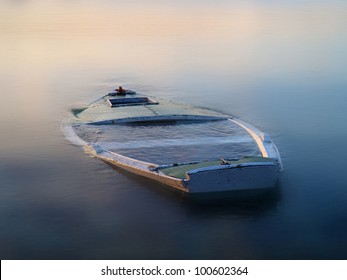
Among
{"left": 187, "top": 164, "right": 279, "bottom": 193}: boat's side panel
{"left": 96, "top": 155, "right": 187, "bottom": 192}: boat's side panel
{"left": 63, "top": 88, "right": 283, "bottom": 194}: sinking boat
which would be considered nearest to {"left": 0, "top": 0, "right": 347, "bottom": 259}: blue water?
{"left": 96, "top": 155, "right": 187, "bottom": 192}: boat's side panel

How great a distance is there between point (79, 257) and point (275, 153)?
17.7 meters

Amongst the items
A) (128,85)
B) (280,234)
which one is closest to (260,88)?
(128,85)

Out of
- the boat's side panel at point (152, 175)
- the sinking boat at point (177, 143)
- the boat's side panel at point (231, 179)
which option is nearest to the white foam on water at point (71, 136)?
the sinking boat at point (177, 143)

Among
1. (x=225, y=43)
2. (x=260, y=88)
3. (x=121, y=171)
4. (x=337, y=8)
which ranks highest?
(x=337, y=8)

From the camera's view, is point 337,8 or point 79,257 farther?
point 337,8

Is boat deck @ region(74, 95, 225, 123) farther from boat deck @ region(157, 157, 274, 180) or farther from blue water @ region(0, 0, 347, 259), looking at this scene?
boat deck @ region(157, 157, 274, 180)

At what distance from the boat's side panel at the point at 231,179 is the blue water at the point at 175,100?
38.5 inches

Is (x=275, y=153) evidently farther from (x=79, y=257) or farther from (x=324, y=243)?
(x=79, y=257)

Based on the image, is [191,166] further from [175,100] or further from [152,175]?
[175,100]

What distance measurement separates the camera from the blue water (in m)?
33.2

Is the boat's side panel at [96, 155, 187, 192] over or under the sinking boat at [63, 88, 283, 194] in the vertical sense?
under

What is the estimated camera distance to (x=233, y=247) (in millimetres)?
32375

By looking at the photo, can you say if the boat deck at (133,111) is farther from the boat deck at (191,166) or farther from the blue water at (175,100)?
the boat deck at (191,166)

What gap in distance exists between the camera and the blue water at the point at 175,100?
33250mm
